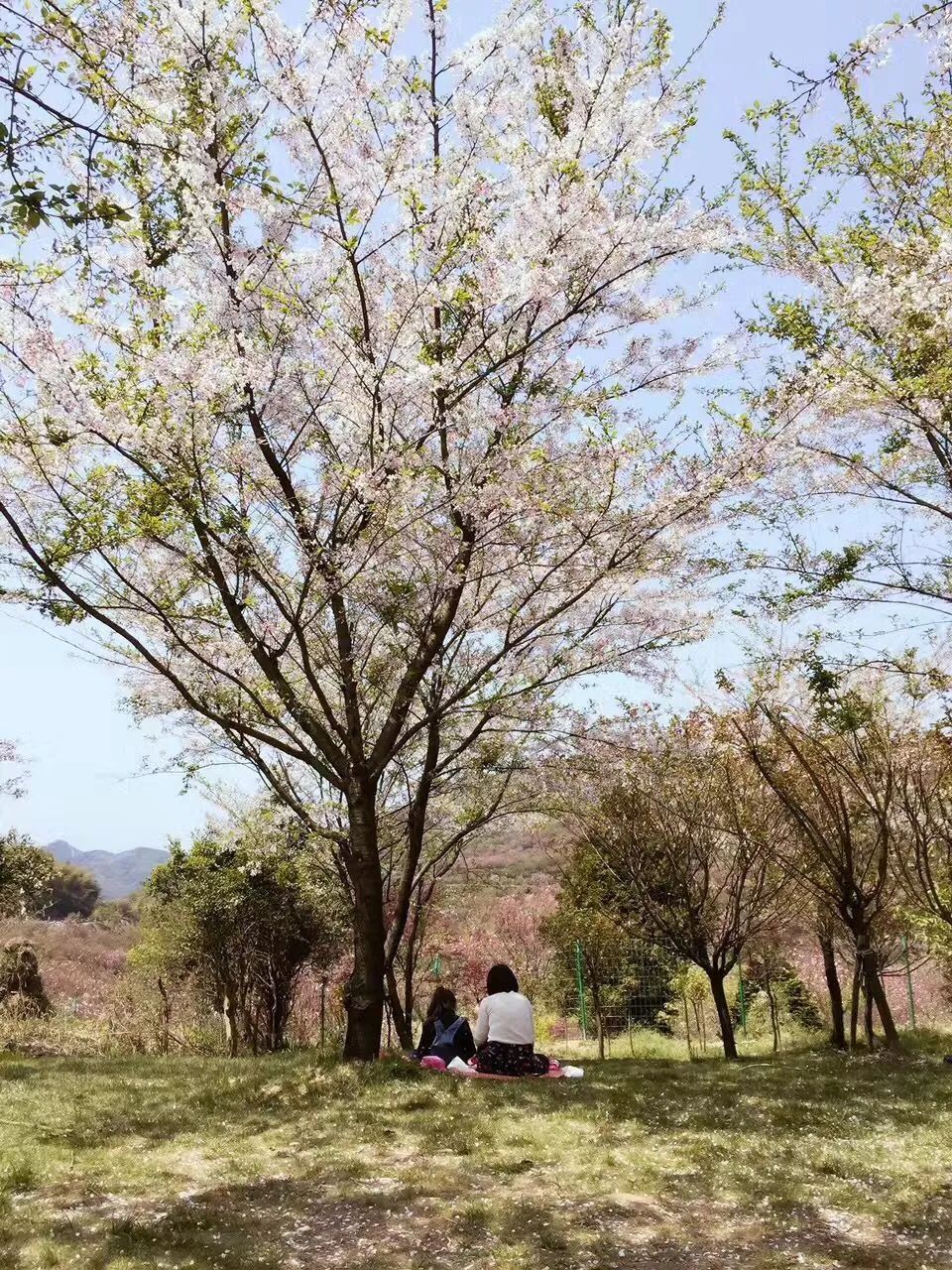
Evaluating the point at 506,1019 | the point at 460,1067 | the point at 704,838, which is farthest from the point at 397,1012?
the point at 506,1019

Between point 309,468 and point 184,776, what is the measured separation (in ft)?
11.9

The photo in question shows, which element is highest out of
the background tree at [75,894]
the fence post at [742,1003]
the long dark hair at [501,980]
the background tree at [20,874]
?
the background tree at [75,894]

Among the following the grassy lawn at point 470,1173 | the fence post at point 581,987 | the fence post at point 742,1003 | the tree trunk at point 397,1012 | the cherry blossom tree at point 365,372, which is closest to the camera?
the grassy lawn at point 470,1173

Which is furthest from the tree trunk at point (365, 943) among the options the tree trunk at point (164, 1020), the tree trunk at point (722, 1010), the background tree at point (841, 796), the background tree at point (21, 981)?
the background tree at point (21, 981)

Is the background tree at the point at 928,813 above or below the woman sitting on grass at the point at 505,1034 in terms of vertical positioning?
above

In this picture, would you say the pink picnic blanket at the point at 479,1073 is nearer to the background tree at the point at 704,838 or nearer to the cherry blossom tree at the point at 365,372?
the cherry blossom tree at the point at 365,372

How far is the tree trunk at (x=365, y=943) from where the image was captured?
25.0ft

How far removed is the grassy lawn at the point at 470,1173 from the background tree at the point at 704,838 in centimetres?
416

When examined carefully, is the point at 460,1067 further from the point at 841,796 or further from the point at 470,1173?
the point at 841,796

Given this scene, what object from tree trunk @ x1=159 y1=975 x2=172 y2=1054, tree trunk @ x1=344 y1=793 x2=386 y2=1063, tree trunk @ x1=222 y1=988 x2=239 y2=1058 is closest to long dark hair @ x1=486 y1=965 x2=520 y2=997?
tree trunk @ x1=344 y1=793 x2=386 y2=1063

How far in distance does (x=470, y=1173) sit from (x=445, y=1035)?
359 centimetres

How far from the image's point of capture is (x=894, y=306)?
717cm

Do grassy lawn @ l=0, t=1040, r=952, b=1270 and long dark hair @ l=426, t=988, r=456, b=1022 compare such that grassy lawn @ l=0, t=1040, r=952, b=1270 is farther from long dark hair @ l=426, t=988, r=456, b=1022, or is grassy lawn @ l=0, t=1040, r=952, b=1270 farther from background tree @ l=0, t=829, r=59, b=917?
background tree @ l=0, t=829, r=59, b=917

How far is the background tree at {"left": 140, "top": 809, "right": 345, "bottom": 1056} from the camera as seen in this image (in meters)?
12.6
